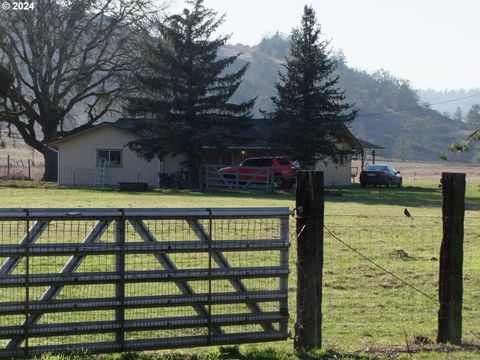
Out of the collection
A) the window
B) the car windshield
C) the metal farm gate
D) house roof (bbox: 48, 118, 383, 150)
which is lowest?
the metal farm gate

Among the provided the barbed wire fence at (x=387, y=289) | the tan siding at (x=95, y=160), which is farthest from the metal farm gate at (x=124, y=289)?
the tan siding at (x=95, y=160)

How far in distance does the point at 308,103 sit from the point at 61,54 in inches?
725

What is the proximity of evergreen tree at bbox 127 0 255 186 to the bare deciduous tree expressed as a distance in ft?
21.8

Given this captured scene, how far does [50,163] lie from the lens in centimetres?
5822

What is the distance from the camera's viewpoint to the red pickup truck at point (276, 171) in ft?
150

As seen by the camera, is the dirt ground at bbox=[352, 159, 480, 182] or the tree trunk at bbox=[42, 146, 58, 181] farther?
the dirt ground at bbox=[352, 159, 480, 182]

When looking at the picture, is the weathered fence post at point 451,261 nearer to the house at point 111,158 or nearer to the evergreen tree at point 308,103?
the evergreen tree at point 308,103

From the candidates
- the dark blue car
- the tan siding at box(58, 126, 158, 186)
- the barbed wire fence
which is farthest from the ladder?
the barbed wire fence

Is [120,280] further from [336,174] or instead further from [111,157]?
[336,174]

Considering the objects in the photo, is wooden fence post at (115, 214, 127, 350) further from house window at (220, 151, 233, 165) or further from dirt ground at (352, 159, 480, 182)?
Result: dirt ground at (352, 159, 480, 182)

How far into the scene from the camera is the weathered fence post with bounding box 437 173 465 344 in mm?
8156

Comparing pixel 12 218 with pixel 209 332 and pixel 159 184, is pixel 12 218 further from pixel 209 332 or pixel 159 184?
pixel 159 184

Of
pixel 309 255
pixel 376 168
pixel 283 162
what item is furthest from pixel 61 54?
pixel 309 255

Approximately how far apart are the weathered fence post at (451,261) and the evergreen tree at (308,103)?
124 feet
